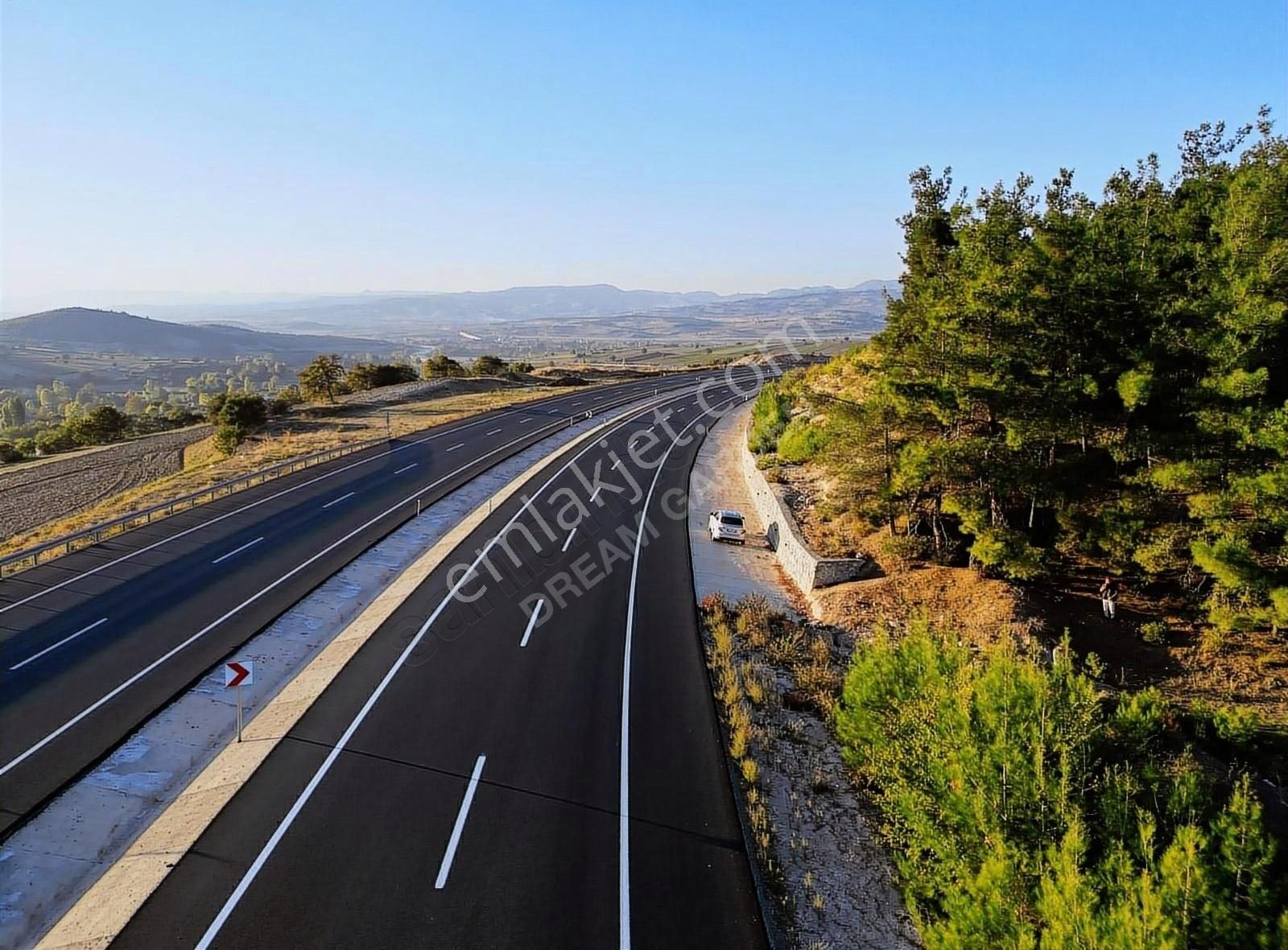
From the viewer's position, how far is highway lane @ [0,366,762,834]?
13656mm

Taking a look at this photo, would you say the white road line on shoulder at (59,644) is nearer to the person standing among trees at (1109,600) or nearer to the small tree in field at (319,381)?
the person standing among trees at (1109,600)

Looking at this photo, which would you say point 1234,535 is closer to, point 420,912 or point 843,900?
point 843,900

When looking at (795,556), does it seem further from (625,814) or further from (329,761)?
(329,761)

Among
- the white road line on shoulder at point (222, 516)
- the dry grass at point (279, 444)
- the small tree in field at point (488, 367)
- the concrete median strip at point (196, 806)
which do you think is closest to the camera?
the concrete median strip at point (196, 806)

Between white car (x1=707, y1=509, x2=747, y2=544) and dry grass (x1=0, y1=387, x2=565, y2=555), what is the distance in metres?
22.6

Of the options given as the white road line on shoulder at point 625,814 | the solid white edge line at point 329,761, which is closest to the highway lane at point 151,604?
the solid white edge line at point 329,761

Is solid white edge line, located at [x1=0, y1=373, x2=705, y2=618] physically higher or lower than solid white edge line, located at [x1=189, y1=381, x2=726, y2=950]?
higher

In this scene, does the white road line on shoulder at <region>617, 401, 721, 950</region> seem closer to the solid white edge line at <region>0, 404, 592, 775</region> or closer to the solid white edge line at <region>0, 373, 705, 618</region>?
the solid white edge line at <region>0, 404, 592, 775</region>

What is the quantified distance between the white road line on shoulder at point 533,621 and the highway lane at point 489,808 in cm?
13

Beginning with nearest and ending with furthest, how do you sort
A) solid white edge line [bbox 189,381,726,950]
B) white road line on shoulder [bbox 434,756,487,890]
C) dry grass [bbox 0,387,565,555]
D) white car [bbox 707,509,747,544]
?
solid white edge line [bbox 189,381,726,950] < white road line on shoulder [bbox 434,756,487,890] < white car [bbox 707,509,747,544] < dry grass [bbox 0,387,565,555]

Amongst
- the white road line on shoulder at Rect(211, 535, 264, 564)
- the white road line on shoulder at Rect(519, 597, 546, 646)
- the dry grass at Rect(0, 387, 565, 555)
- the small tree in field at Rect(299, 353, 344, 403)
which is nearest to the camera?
the white road line on shoulder at Rect(519, 597, 546, 646)

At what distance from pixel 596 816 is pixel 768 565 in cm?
1683

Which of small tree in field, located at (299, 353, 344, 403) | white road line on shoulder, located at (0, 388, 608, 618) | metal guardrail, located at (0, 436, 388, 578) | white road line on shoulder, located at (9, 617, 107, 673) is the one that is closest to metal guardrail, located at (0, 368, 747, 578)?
metal guardrail, located at (0, 436, 388, 578)

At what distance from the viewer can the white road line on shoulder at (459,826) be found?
1032 centimetres
